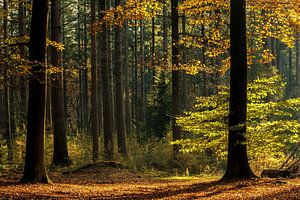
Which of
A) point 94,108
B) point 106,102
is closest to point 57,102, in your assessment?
point 106,102

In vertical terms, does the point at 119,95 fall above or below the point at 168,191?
above

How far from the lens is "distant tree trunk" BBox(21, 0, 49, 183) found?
10875mm

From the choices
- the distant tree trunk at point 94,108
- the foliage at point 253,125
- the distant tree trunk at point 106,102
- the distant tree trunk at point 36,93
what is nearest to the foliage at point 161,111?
the distant tree trunk at point 94,108

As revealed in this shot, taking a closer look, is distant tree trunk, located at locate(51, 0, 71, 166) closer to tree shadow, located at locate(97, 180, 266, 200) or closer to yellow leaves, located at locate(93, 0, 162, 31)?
yellow leaves, located at locate(93, 0, 162, 31)

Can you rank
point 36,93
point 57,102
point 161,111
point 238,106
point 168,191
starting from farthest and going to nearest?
point 161,111 → point 57,102 → point 238,106 → point 36,93 → point 168,191

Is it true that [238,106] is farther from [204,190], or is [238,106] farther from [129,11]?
[129,11]

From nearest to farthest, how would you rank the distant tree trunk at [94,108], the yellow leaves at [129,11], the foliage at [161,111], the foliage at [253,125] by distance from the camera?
1. the foliage at [253,125]
2. the yellow leaves at [129,11]
3. the distant tree trunk at [94,108]
4. the foliage at [161,111]

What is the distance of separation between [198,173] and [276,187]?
8.23 metres

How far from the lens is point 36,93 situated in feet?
35.8

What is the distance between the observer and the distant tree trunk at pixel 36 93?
35.7 ft

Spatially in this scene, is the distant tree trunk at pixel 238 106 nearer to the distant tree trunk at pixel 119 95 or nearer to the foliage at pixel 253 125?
the foliage at pixel 253 125

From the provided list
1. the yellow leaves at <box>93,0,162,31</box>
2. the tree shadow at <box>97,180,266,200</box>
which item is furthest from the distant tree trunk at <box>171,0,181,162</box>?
the tree shadow at <box>97,180,266,200</box>

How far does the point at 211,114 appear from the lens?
42.1ft

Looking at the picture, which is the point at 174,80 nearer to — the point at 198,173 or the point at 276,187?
the point at 198,173
